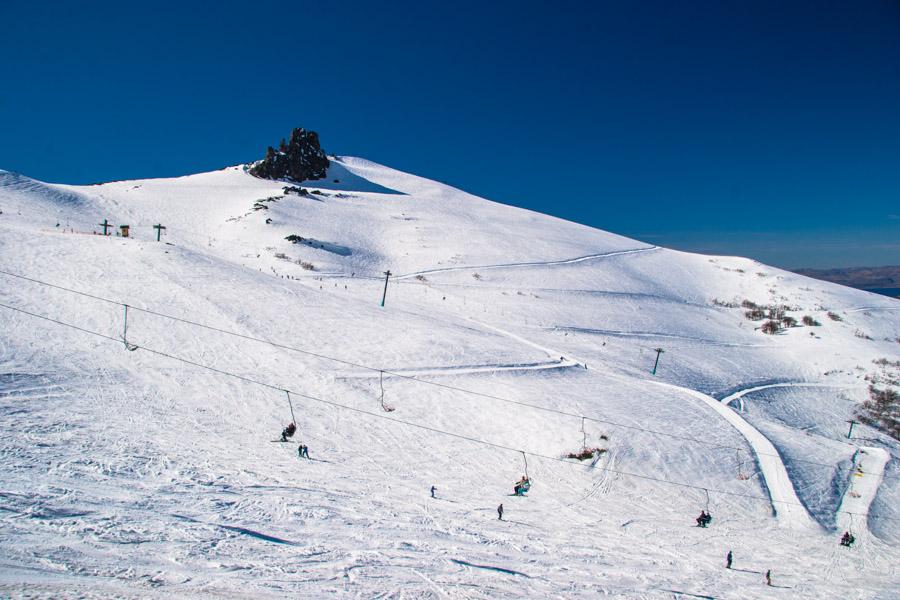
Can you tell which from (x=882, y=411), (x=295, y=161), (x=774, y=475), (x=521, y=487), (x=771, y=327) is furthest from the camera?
(x=295, y=161)

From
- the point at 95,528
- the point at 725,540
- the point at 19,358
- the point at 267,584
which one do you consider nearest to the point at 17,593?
the point at 95,528

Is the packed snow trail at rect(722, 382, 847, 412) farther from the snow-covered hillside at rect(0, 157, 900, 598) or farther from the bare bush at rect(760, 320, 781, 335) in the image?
the bare bush at rect(760, 320, 781, 335)

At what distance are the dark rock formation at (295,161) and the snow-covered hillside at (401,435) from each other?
1924 inches

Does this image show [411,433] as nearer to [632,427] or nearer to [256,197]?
[632,427]

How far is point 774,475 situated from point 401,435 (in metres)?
20.2

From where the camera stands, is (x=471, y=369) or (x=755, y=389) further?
(x=755, y=389)

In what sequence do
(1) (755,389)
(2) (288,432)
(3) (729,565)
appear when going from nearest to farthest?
1. (3) (729,565)
2. (2) (288,432)
3. (1) (755,389)

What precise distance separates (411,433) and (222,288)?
22.8 meters

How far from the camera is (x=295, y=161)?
349 ft

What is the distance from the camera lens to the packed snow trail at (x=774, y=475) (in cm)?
2181

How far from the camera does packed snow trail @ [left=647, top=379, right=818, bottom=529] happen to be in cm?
2181

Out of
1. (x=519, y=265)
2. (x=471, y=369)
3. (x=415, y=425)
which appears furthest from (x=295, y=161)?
(x=415, y=425)

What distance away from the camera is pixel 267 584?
31.7ft

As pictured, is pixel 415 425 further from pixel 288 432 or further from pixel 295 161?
pixel 295 161
